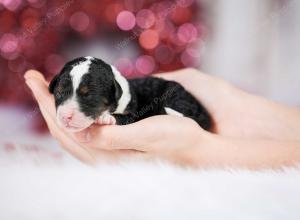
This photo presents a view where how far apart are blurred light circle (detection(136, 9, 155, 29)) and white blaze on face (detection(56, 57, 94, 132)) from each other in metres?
1.13

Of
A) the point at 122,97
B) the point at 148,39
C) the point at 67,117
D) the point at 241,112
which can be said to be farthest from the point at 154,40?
the point at 67,117

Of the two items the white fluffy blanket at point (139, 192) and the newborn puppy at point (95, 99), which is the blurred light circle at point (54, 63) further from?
the white fluffy blanket at point (139, 192)

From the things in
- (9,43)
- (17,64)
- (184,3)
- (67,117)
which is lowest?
(17,64)

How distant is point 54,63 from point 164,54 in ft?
1.89

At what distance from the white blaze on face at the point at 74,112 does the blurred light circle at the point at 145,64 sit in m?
1.17

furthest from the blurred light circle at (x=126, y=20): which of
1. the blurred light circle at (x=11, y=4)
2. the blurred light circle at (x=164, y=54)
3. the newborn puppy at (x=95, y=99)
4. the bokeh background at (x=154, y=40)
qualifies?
the newborn puppy at (x=95, y=99)

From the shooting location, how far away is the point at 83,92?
1.40 meters

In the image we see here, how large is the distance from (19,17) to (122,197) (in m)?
1.51

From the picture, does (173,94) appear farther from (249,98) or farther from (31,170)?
(31,170)

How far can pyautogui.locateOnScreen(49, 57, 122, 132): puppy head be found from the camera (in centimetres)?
137

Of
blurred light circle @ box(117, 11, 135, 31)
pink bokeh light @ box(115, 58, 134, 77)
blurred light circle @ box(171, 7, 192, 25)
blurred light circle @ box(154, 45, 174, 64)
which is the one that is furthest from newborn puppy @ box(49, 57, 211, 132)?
blurred light circle @ box(171, 7, 192, 25)

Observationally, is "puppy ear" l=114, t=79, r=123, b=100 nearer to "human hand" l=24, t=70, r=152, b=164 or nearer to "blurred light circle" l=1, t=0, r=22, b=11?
"human hand" l=24, t=70, r=152, b=164

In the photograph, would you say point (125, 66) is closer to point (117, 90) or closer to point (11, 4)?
point (11, 4)

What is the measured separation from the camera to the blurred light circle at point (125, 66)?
2.43 metres
